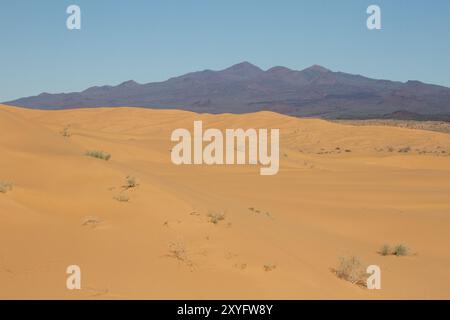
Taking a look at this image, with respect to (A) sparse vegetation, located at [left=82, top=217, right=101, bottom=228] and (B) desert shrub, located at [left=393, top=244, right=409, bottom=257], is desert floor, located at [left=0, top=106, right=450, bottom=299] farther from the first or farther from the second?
(B) desert shrub, located at [left=393, top=244, right=409, bottom=257]

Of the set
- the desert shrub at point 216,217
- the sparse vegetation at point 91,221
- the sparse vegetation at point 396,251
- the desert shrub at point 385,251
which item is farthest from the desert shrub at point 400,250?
the sparse vegetation at point 91,221

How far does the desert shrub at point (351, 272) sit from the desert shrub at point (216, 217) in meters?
1.85

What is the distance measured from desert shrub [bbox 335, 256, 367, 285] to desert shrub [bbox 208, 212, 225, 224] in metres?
1.85

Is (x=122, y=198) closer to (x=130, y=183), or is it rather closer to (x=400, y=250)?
(x=130, y=183)

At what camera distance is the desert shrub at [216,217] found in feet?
25.0

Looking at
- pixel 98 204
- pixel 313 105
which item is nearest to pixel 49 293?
pixel 98 204

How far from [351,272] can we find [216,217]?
2.12 metres

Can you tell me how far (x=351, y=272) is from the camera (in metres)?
6.57

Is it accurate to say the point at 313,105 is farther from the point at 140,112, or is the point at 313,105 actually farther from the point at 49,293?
the point at 49,293

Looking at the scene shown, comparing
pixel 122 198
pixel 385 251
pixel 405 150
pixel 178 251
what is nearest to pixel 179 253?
pixel 178 251

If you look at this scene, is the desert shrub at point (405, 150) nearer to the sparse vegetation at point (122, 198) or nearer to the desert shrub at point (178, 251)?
the sparse vegetation at point (122, 198)

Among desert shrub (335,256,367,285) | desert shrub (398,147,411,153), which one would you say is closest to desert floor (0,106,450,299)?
desert shrub (335,256,367,285)

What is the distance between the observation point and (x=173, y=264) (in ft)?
19.8
